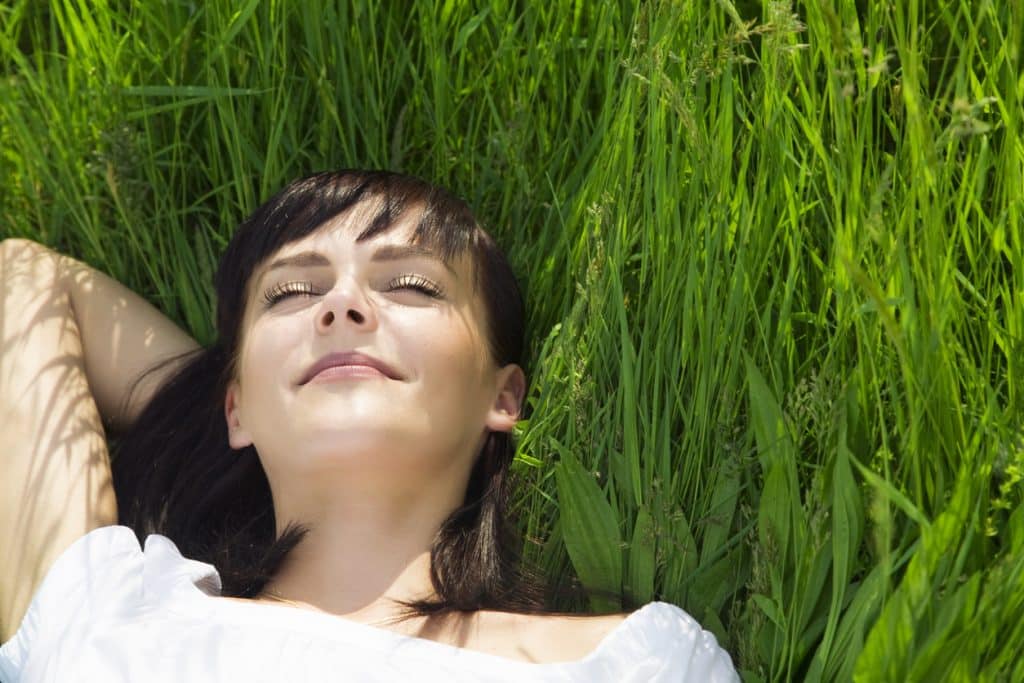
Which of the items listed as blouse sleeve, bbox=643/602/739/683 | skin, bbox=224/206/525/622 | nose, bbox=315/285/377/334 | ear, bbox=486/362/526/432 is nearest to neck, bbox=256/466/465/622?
skin, bbox=224/206/525/622

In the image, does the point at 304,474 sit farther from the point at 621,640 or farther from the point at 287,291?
the point at 621,640

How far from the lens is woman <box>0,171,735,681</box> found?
1.66 m

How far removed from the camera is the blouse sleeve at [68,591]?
1.77m

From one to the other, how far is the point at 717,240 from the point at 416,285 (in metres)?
0.44

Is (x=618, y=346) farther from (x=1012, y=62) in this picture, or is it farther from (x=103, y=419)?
(x=103, y=419)

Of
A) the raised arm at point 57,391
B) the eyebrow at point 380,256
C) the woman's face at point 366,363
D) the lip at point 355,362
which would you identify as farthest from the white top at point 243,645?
the eyebrow at point 380,256

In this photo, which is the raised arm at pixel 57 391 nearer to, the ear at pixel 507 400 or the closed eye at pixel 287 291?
the closed eye at pixel 287 291

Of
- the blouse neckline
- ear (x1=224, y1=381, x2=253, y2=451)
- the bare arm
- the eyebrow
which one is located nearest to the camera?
the blouse neckline

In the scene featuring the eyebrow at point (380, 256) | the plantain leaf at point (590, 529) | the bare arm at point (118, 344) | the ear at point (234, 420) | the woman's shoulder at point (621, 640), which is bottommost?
the woman's shoulder at point (621, 640)

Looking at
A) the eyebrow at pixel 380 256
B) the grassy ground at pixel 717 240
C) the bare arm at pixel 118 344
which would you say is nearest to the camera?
the grassy ground at pixel 717 240

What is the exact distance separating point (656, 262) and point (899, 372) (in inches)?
13.9

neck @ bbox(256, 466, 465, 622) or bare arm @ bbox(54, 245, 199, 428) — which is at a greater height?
bare arm @ bbox(54, 245, 199, 428)

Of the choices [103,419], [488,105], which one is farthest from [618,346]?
[103,419]

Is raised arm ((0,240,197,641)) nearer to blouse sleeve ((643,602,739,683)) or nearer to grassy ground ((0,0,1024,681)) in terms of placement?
grassy ground ((0,0,1024,681))
